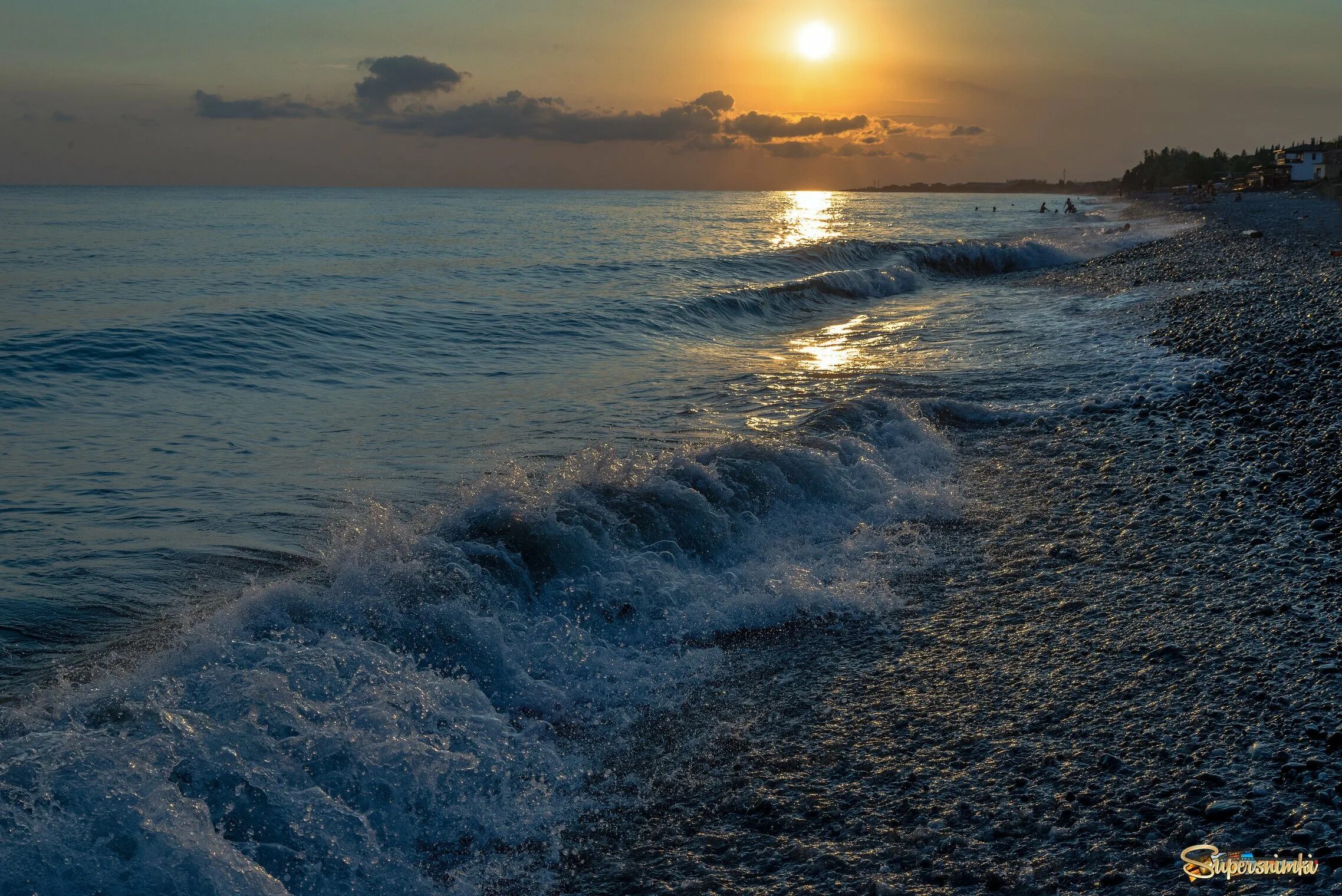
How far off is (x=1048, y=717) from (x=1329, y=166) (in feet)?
445

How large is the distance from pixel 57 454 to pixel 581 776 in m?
10.5

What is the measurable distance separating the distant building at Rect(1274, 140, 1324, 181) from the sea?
115963 millimetres

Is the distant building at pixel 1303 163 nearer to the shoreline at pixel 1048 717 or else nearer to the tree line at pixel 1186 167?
the tree line at pixel 1186 167

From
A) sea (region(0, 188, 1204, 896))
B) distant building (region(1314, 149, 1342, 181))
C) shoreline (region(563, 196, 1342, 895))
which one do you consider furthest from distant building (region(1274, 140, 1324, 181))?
shoreline (region(563, 196, 1342, 895))

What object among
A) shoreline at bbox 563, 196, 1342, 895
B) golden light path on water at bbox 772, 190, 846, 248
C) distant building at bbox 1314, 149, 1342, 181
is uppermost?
distant building at bbox 1314, 149, 1342, 181

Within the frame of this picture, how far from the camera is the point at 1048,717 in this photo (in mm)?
5324

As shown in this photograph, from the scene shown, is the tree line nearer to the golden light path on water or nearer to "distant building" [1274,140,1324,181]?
"distant building" [1274,140,1324,181]

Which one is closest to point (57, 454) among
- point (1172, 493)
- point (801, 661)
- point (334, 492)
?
point (334, 492)

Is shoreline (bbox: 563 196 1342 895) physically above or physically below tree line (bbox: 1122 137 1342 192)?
below

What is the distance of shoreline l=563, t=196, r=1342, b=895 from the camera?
421 cm

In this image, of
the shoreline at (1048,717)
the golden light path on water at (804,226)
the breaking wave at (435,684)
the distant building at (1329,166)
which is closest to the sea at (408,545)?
the breaking wave at (435,684)

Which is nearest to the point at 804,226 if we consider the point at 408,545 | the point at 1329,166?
the point at 1329,166

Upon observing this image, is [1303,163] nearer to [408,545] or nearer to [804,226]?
[804,226]

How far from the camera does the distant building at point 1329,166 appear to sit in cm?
10512
